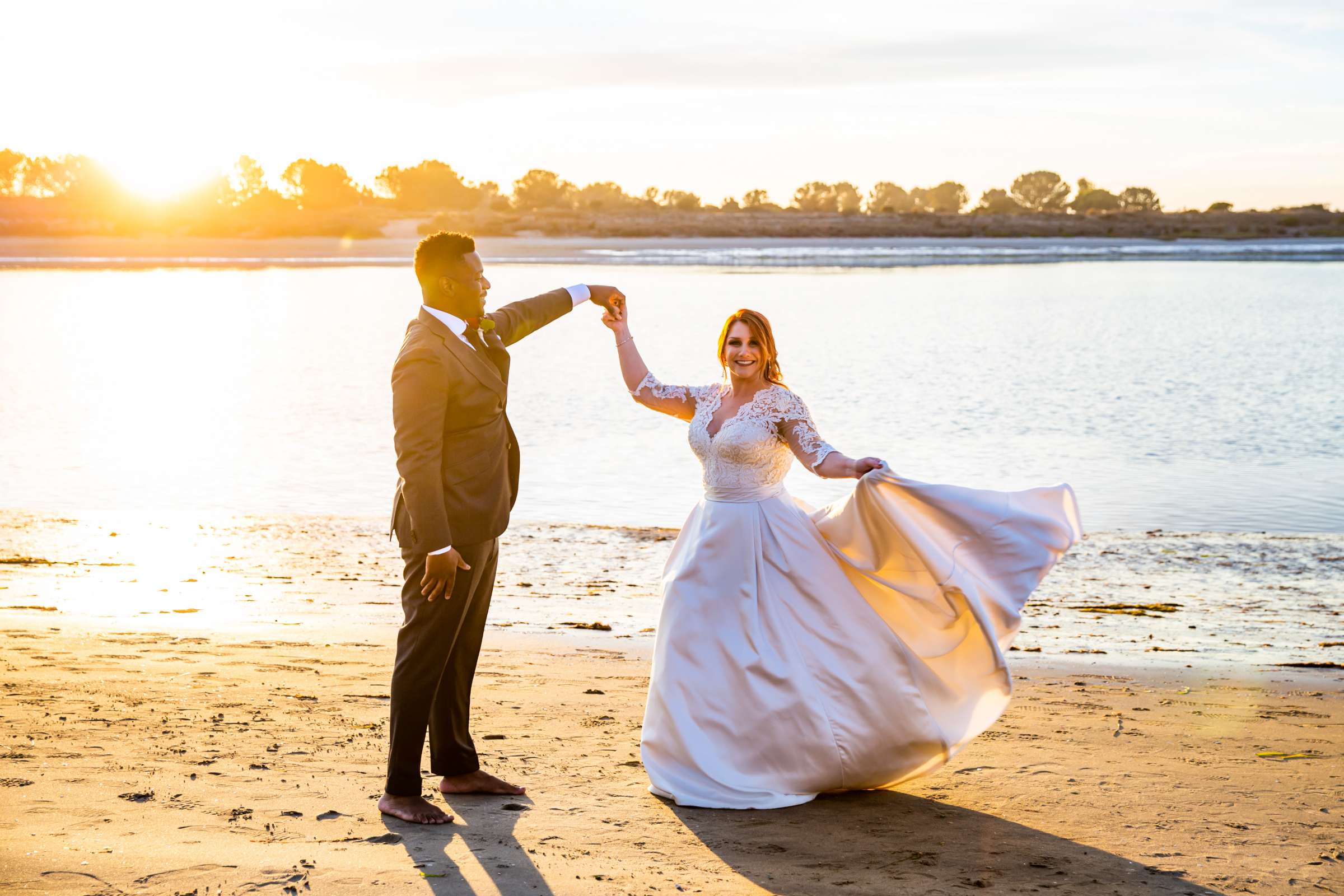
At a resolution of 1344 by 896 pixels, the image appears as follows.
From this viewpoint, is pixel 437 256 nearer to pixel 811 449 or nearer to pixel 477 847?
pixel 811 449

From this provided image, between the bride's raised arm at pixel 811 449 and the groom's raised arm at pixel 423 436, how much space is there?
1274 millimetres

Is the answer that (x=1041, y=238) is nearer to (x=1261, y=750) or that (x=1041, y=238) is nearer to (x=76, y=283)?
(x=76, y=283)

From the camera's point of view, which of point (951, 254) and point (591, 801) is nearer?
point (591, 801)

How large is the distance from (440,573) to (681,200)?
317 feet

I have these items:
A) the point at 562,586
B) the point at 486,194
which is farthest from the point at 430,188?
the point at 562,586

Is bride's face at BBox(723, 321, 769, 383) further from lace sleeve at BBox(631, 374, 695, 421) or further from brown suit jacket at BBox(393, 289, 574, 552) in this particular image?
brown suit jacket at BBox(393, 289, 574, 552)

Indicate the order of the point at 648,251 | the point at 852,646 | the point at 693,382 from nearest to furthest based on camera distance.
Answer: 1. the point at 852,646
2. the point at 693,382
3. the point at 648,251

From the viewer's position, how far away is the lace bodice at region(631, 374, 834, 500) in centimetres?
475

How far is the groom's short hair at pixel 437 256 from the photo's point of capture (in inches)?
169

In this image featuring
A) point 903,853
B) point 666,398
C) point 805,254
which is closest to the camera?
point 903,853

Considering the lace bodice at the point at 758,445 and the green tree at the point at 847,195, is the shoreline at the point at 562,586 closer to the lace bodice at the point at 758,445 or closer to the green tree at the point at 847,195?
the lace bodice at the point at 758,445

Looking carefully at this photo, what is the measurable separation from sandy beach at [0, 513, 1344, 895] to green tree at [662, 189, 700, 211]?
275 ft

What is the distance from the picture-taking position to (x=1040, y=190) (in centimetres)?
12362

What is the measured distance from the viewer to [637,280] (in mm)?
44000
